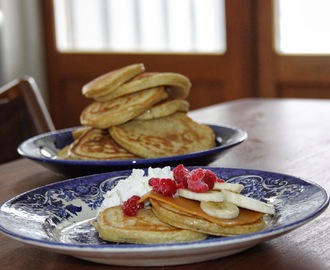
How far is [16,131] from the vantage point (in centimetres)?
196

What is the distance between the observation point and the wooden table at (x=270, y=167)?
35.6 inches

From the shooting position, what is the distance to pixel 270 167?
1.41m

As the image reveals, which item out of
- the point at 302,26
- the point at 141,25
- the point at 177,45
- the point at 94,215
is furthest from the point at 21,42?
the point at 94,215

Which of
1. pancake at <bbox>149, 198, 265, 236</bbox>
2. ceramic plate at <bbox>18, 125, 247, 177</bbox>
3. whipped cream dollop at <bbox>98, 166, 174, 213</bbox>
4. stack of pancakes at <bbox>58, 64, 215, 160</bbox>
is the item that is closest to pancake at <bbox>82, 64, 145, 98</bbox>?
stack of pancakes at <bbox>58, 64, 215, 160</bbox>

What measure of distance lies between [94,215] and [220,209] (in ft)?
0.81

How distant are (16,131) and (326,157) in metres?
0.85

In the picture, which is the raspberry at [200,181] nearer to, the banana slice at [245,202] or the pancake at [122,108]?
the banana slice at [245,202]

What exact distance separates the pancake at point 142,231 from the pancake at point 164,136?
0.44 metres

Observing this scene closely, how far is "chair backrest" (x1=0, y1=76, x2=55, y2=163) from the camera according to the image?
6.31ft

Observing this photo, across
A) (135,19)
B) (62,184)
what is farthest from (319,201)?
(135,19)

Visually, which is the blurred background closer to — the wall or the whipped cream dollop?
the wall

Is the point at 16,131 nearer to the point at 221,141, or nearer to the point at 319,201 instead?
the point at 221,141

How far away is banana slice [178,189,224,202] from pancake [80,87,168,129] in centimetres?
50

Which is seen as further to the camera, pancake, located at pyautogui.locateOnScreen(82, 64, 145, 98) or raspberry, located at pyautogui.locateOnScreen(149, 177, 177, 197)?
pancake, located at pyautogui.locateOnScreen(82, 64, 145, 98)
